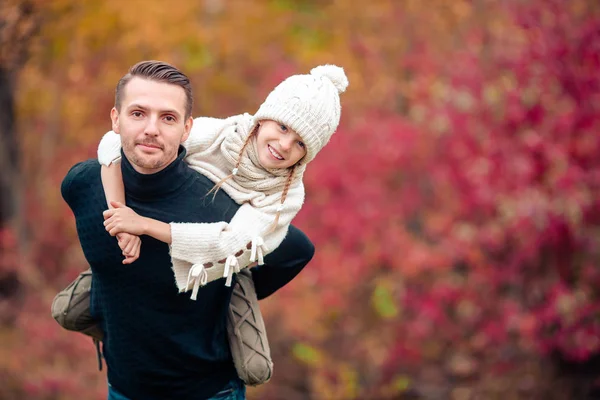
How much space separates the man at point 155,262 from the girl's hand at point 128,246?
100 mm

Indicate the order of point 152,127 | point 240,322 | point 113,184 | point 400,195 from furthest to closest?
point 400,195, point 240,322, point 113,184, point 152,127

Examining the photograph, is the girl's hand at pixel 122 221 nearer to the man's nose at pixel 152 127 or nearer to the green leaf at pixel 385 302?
the man's nose at pixel 152 127

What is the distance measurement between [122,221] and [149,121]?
0.94 feet

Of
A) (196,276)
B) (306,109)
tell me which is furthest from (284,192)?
(196,276)

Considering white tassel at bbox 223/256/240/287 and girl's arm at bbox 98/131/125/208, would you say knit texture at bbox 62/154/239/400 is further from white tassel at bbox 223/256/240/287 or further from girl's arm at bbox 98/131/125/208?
white tassel at bbox 223/256/240/287

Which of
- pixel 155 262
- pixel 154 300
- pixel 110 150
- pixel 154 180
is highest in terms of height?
pixel 110 150

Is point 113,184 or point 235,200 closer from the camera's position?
point 113,184

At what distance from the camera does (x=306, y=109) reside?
2240mm

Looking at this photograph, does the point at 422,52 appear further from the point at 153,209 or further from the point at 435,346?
the point at 153,209

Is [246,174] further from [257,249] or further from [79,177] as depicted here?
[79,177]

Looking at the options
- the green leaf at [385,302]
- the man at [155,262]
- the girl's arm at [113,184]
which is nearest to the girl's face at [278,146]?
the man at [155,262]

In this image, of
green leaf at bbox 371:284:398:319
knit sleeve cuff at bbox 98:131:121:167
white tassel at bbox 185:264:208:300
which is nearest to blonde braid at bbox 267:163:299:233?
white tassel at bbox 185:264:208:300

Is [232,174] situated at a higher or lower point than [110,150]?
lower

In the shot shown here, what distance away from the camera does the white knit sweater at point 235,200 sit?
6.97 ft
